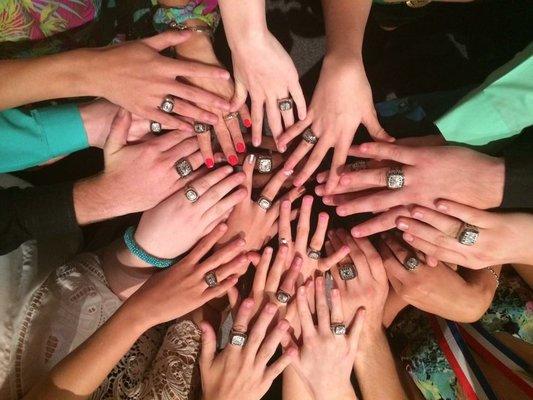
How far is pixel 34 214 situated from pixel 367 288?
36.9 inches

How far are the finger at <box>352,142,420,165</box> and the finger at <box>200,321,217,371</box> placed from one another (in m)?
0.64

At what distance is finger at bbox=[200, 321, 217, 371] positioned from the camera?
1.16 meters

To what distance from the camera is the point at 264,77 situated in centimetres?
111

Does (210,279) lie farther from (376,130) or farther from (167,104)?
(376,130)

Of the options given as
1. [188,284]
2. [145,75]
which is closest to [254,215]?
[188,284]

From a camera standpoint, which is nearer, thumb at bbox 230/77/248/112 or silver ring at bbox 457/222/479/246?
silver ring at bbox 457/222/479/246

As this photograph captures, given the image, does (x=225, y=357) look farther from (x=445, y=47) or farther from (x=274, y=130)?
(x=445, y=47)

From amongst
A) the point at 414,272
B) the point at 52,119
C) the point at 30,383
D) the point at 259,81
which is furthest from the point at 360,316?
the point at 52,119

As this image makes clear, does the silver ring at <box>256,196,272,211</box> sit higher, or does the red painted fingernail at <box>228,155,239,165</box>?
the red painted fingernail at <box>228,155,239,165</box>

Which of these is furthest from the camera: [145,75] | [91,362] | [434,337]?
[434,337]

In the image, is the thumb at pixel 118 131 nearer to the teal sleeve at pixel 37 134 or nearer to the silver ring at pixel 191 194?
the teal sleeve at pixel 37 134

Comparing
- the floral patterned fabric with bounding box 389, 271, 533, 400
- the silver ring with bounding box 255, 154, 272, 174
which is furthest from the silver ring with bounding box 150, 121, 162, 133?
the floral patterned fabric with bounding box 389, 271, 533, 400

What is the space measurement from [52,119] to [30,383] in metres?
0.68

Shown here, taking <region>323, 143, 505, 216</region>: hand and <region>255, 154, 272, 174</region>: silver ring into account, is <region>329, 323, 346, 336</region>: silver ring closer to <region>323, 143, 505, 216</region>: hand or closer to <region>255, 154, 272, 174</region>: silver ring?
<region>323, 143, 505, 216</region>: hand
